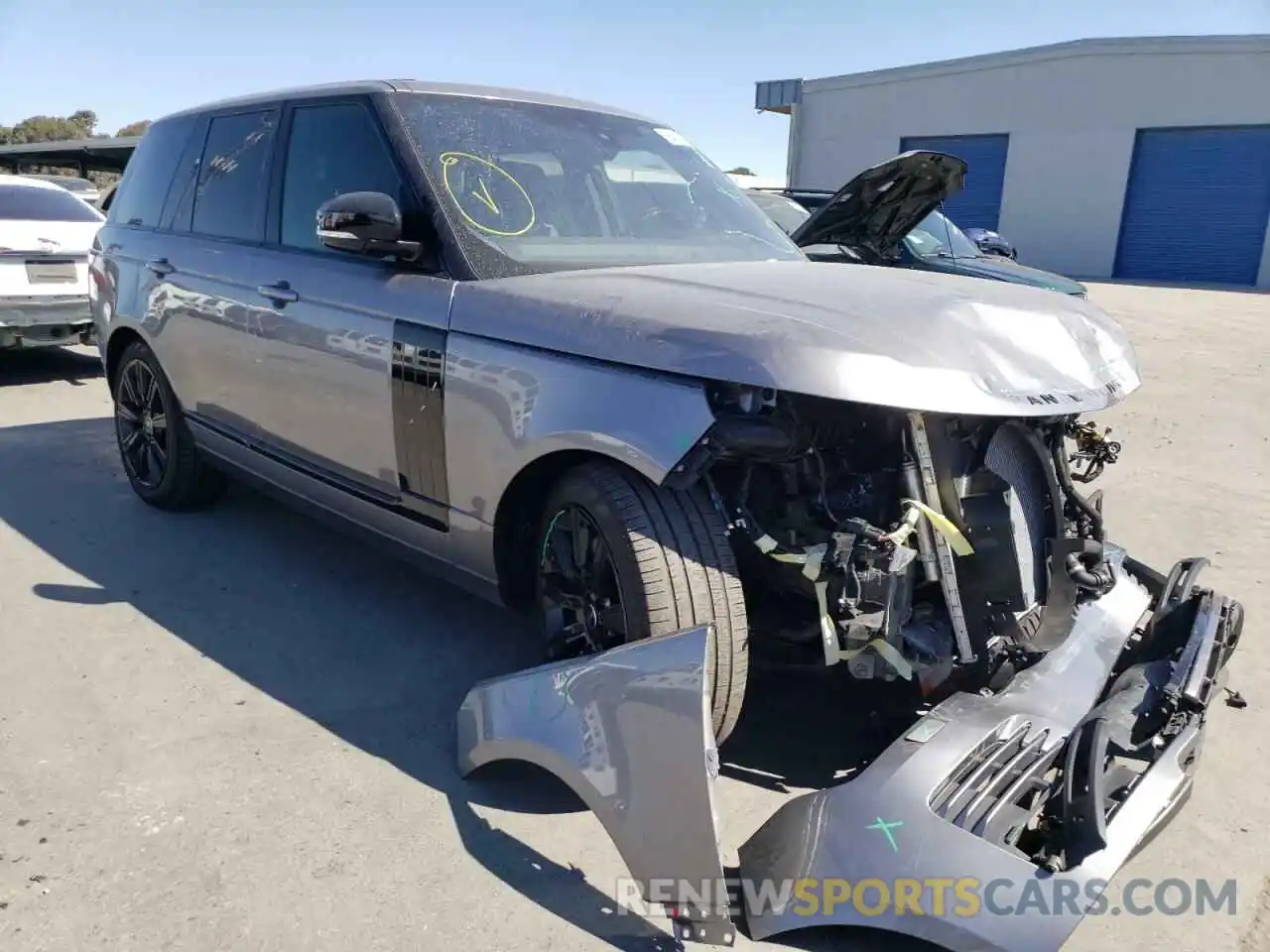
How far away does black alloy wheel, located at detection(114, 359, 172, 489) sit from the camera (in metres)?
4.97

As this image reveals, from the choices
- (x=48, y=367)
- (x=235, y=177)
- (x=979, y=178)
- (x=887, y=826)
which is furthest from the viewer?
(x=979, y=178)

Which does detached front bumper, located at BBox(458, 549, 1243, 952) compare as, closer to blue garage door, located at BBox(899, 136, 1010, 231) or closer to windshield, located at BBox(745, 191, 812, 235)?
windshield, located at BBox(745, 191, 812, 235)

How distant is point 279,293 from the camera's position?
3812 mm

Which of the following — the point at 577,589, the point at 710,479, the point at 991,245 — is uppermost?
the point at 710,479

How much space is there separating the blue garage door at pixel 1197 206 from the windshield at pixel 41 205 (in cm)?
2252

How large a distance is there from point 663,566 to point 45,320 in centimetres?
743

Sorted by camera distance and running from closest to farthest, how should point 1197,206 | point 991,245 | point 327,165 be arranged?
point 327,165 < point 991,245 < point 1197,206

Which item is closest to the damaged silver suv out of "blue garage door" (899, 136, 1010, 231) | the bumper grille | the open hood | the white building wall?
the bumper grille

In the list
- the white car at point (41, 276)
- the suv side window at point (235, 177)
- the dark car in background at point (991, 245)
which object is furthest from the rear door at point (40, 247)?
the dark car in background at point (991, 245)

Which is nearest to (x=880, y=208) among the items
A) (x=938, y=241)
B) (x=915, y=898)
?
(x=938, y=241)

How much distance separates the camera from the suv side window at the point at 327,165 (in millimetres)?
3494

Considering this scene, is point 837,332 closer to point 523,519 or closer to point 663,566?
point 663,566

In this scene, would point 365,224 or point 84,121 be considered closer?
point 365,224

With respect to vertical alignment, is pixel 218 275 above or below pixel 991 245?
above
